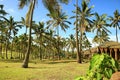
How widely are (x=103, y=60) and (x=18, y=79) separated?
451 inches

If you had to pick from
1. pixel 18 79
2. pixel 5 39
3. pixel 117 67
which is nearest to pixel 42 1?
pixel 18 79

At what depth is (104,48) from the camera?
32.6m

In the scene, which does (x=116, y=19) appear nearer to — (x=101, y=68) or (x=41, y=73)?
(x=41, y=73)

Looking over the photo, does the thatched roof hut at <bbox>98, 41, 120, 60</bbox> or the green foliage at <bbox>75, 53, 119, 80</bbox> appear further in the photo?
the thatched roof hut at <bbox>98, 41, 120, 60</bbox>

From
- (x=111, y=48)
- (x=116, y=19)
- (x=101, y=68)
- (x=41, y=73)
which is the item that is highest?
(x=116, y=19)

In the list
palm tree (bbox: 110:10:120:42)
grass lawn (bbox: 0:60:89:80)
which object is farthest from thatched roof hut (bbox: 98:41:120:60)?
palm tree (bbox: 110:10:120:42)

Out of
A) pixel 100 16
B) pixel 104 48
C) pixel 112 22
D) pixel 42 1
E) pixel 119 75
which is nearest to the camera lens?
pixel 119 75

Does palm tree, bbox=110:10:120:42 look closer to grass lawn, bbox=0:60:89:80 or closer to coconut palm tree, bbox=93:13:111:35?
coconut palm tree, bbox=93:13:111:35

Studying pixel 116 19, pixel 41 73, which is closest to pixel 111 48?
pixel 41 73

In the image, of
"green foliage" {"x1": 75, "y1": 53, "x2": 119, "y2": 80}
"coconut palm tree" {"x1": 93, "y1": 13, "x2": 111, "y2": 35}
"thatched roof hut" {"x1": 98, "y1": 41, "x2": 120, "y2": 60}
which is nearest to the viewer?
"green foliage" {"x1": 75, "y1": 53, "x2": 119, "y2": 80}

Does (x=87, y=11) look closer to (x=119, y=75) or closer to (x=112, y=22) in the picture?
(x=112, y=22)

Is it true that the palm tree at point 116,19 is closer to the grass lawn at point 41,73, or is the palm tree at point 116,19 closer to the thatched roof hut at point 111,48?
the thatched roof hut at point 111,48

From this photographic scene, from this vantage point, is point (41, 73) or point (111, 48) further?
point (111, 48)

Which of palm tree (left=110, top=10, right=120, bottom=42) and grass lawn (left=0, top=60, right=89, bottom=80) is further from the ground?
palm tree (left=110, top=10, right=120, bottom=42)
